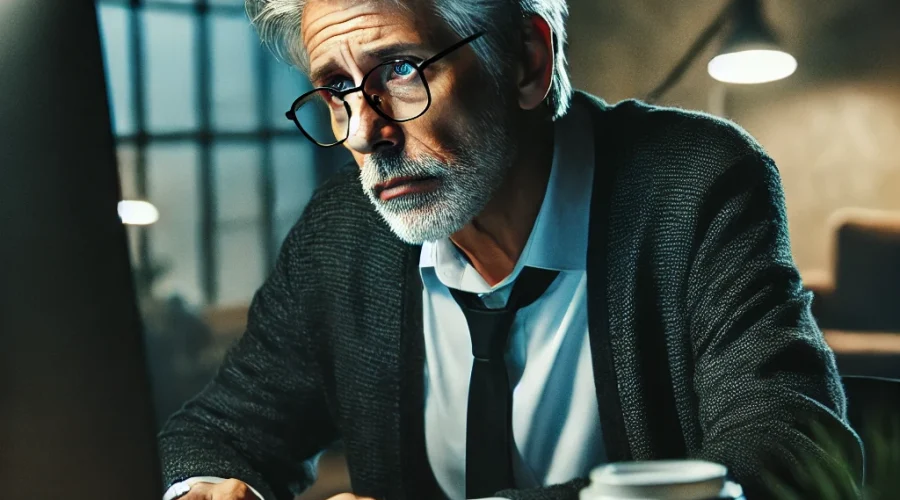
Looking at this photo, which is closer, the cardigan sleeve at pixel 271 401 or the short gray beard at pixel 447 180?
the short gray beard at pixel 447 180

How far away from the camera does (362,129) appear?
984 millimetres

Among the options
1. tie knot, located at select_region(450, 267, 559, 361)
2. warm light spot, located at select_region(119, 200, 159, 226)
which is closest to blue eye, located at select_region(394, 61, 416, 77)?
tie knot, located at select_region(450, 267, 559, 361)

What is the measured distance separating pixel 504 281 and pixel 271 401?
1.27ft

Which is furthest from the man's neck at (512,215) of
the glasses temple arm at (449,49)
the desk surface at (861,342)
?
the desk surface at (861,342)

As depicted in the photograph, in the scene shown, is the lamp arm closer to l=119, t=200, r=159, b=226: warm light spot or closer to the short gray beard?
the short gray beard

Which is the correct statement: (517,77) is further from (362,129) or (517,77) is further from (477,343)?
(477,343)

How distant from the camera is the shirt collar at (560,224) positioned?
101 centimetres

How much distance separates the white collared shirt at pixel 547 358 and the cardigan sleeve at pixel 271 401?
0.20 meters

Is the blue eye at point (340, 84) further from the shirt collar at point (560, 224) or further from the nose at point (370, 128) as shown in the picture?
the shirt collar at point (560, 224)

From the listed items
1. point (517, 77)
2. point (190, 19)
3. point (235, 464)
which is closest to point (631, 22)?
point (517, 77)

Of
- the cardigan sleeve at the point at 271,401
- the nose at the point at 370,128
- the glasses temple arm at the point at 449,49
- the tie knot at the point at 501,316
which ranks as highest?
the glasses temple arm at the point at 449,49

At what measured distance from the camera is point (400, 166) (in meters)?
0.98

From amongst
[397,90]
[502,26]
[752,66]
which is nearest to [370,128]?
[397,90]

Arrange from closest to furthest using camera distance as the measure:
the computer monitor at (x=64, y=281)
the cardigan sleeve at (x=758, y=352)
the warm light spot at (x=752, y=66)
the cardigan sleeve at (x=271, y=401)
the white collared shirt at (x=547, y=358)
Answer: the computer monitor at (x=64, y=281), the cardigan sleeve at (x=758, y=352), the warm light spot at (x=752, y=66), the white collared shirt at (x=547, y=358), the cardigan sleeve at (x=271, y=401)
